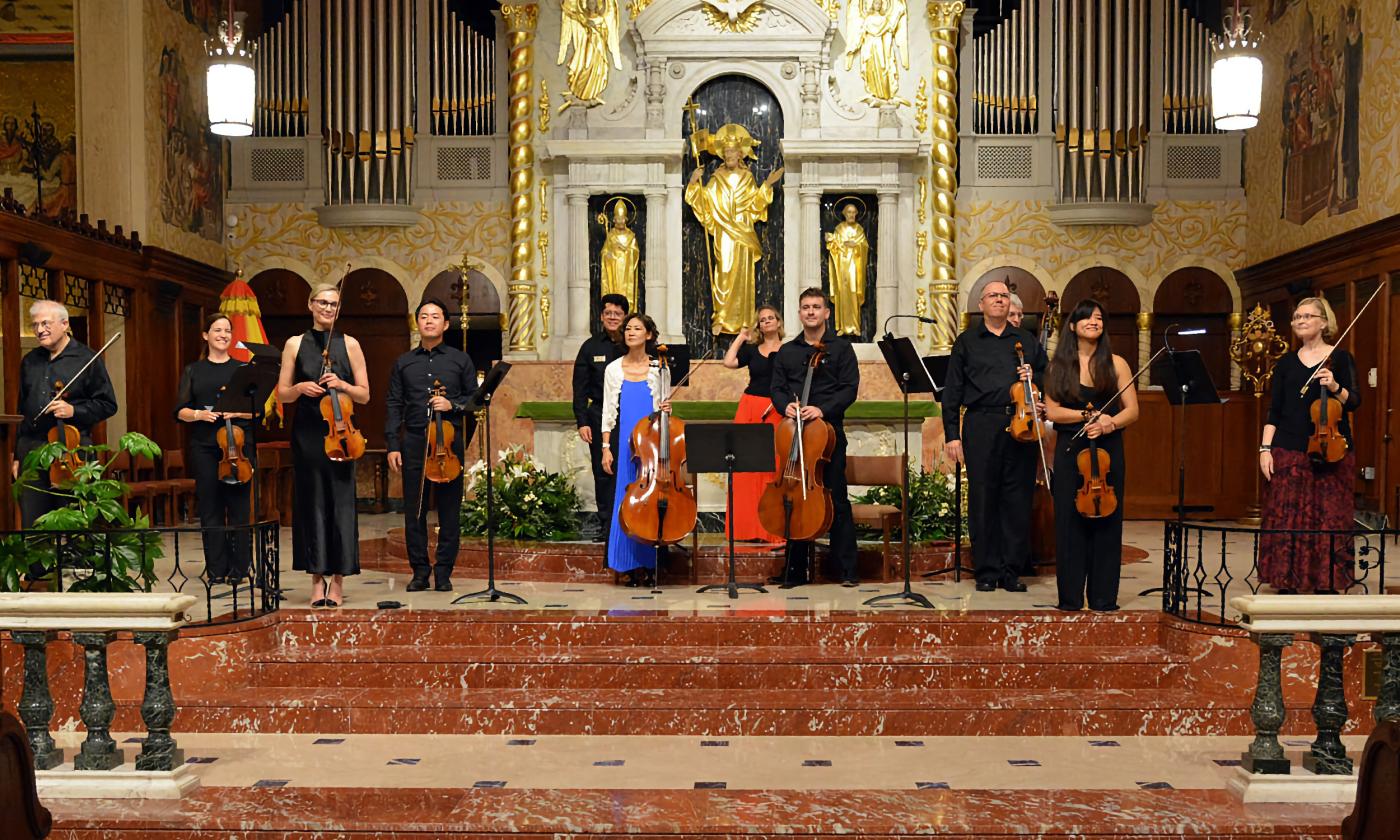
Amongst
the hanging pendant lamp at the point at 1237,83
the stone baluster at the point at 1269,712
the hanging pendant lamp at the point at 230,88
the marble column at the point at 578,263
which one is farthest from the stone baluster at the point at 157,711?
the hanging pendant lamp at the point at 1237,83

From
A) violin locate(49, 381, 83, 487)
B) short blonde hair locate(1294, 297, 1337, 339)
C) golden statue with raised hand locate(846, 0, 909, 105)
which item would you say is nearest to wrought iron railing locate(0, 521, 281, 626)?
violin locate(49, 381, 83, 487)

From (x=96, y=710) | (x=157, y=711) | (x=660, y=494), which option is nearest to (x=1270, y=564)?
(x=660, y=494)

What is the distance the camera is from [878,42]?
1204cm

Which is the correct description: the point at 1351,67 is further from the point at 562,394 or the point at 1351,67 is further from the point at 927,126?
the point at 562,394

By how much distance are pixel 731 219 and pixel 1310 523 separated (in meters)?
6.27

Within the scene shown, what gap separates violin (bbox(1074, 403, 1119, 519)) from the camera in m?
6.67

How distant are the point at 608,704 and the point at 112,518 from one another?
251 centimetres

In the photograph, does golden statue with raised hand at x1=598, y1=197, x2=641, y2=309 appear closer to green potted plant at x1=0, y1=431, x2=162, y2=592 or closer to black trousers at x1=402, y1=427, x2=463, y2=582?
black trousers at x1=402, y1=427, x2=463, y2=582

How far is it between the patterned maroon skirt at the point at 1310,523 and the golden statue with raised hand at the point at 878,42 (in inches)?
239

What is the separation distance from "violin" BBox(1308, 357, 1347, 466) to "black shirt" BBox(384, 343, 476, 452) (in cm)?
415

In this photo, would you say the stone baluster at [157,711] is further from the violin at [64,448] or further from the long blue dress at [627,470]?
the long blue dress at [627,470]

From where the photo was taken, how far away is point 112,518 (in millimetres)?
6414

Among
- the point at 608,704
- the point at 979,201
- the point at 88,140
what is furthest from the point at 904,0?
the point at 608,704

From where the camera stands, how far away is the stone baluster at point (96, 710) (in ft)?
15.7
